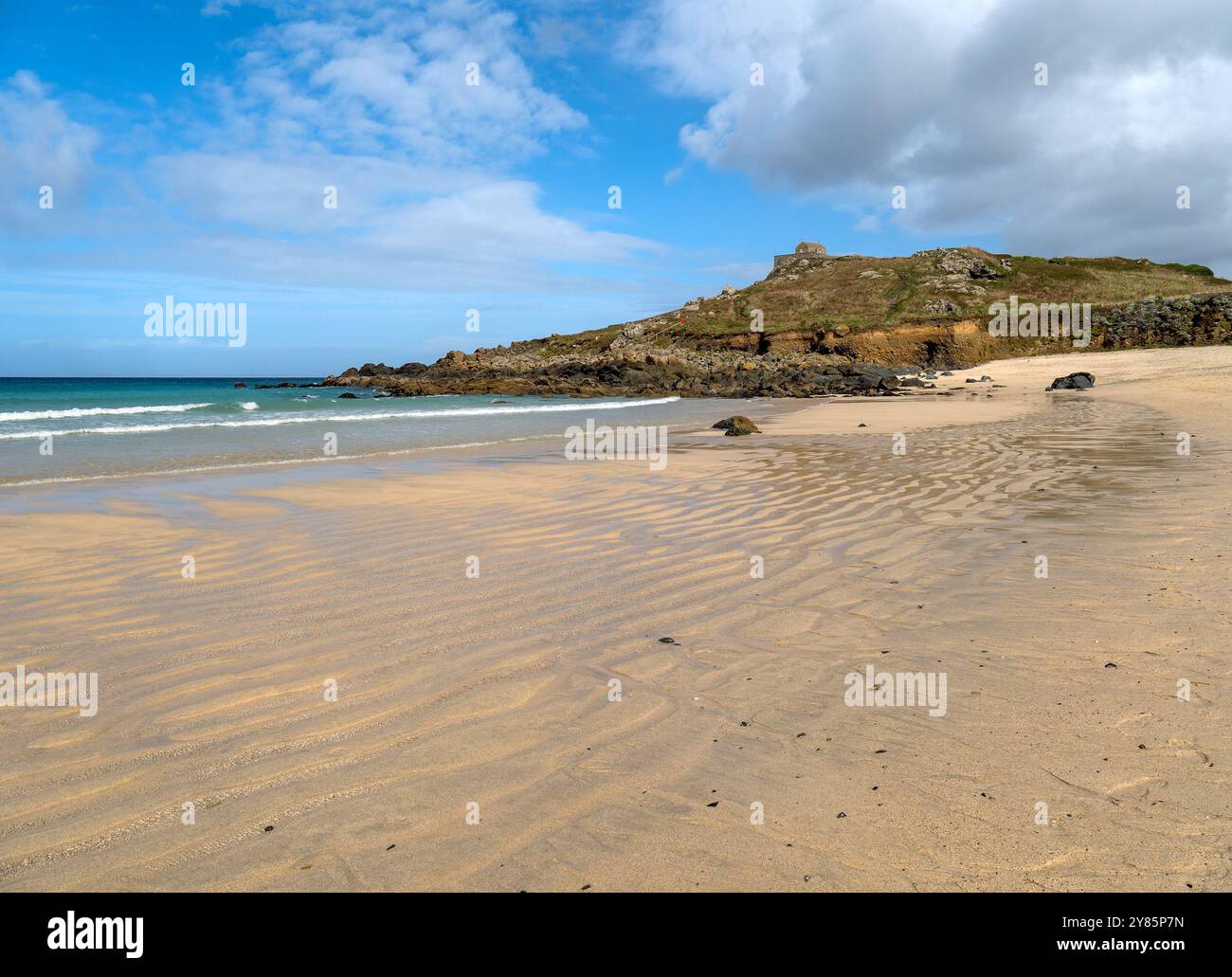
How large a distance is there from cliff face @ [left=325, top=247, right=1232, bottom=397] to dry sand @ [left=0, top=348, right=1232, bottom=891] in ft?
111

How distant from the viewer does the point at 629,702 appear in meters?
3.76

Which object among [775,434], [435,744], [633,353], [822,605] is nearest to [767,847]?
[435,744]

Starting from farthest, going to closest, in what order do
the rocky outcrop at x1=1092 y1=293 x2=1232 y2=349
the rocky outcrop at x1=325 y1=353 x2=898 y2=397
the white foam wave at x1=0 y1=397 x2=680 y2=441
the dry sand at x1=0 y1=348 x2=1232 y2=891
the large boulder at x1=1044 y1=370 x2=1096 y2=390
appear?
the rocky outcrop at x1=1092 y1=293 x2=1232 y2=349 < the rocky outcrop at x1=325 y1=353 x2=898 y2=397 < the large boulder at x1=1044 y1=370 x2=1096 y2=390 < the white foam wave at x1=0 y1=397 x2=680 y2=441 < the dry sand at x1=0 y1=348 x2=1232 y2=891

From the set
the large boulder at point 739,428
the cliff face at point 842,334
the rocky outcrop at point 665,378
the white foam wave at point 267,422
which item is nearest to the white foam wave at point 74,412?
the white foam wave at point 267,422

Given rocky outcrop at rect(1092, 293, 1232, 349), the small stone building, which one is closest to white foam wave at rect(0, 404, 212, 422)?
rocky outcrop at rect(1092, 293, 1232, 349)

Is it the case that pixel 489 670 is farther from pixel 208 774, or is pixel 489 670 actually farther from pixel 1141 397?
pixel 1141 397

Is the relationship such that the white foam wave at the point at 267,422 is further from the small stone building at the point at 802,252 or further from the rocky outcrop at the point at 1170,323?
the small stone building at the point at 802,252

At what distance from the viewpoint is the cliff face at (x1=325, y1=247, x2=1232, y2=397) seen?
48.1 meters

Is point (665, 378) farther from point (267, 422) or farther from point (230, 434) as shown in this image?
point (230, 434)

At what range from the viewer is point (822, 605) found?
5.15m

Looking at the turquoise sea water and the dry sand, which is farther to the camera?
the turquoise sea water

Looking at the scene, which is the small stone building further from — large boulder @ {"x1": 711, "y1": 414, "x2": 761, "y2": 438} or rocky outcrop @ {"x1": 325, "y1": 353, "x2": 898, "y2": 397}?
large boulder @ {"x1": 711, "y1": 414, "x2": 761, "y2": 438}

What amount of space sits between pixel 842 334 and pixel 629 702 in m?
60.4
